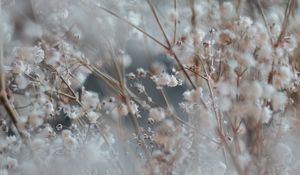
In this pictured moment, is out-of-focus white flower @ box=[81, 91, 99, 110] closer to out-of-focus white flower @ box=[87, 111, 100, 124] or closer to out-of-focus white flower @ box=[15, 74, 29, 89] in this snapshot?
out-of-focus white flower @ box=[87, 111, 100, 124]

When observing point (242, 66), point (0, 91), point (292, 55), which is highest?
point (292, 55)

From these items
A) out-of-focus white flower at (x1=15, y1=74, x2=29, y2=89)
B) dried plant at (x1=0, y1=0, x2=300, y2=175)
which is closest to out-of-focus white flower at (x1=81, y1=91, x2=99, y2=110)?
dried plant at (x1=0, y1=0, x2=300, y2=175)

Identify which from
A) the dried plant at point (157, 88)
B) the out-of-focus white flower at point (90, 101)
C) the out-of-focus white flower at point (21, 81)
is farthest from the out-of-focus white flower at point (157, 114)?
the out-of-focus white flower at point (21, 81)

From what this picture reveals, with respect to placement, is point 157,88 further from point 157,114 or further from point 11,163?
point 11,163

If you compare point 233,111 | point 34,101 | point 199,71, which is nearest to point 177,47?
point 199,71

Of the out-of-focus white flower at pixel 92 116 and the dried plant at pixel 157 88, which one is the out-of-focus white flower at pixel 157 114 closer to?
the dried plant at pixel 157 88

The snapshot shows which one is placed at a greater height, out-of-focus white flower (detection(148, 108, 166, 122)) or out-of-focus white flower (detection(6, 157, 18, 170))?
out-of-focus white flower (detection(148, 108, 166, 122))

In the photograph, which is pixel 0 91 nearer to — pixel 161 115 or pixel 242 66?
pixel 161 115

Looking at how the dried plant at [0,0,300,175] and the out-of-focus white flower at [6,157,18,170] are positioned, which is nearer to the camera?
the dried plant at [0,0,300,175]

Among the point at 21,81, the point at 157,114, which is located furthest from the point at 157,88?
the point at 21,81

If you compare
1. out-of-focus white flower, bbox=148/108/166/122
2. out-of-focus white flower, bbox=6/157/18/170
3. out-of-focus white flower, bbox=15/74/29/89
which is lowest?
out-of-focus white flower, bbox=6/157/18/170

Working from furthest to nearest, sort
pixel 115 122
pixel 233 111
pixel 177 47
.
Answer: pixel 115 122 → pixel 177 47 → pixel 233 111
